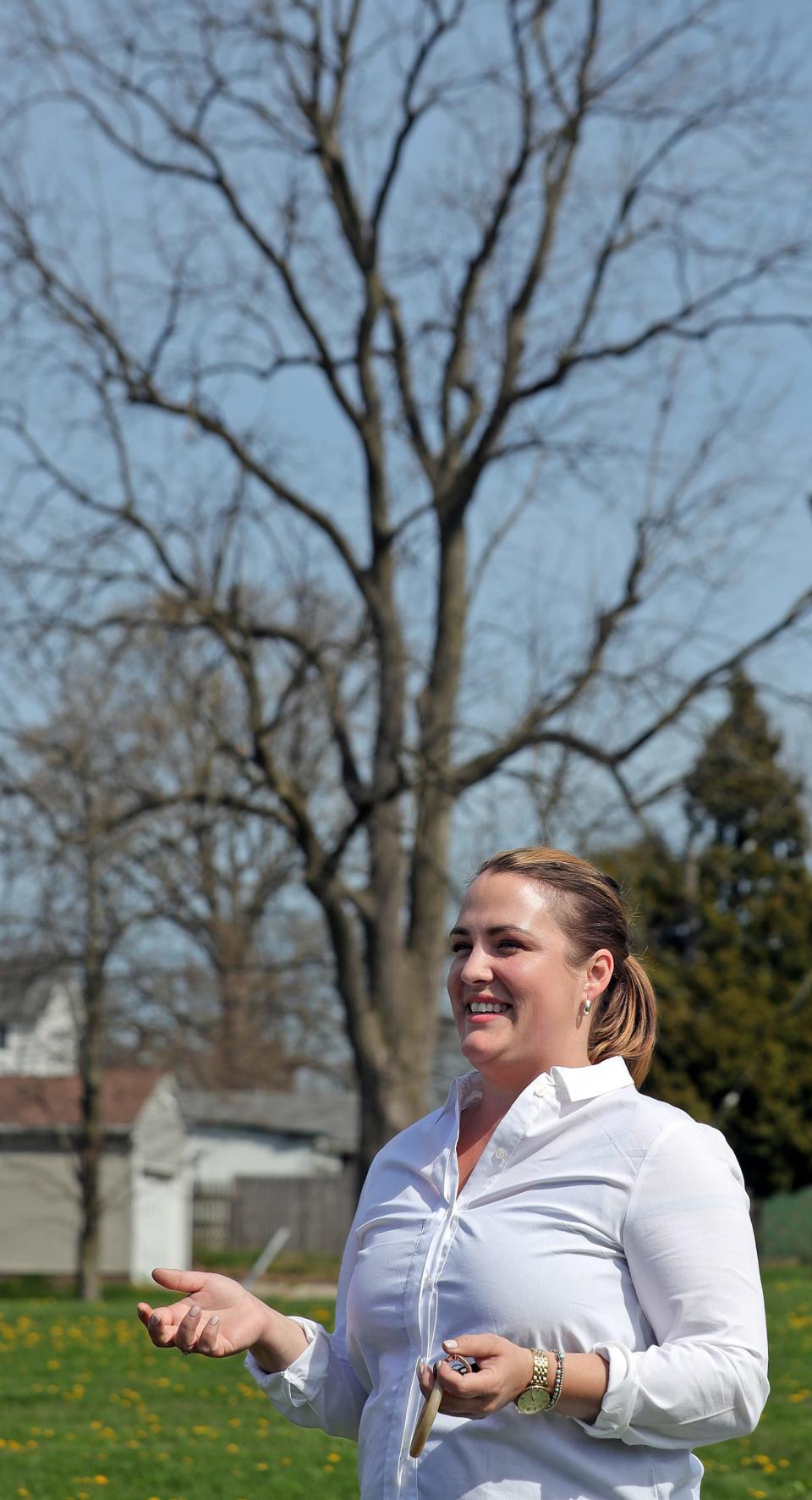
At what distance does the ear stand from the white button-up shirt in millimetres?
148

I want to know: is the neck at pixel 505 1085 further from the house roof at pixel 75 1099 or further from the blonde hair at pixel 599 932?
the house roof at pixel 75 1099

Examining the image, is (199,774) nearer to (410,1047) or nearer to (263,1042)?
(410,1047)

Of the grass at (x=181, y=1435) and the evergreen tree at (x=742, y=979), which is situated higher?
the evergreen tree at (x=742, y=979)

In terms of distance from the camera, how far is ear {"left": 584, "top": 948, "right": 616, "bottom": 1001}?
8.66 ft

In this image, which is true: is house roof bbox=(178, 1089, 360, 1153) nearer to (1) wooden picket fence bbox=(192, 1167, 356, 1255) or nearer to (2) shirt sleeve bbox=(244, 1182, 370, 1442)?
(1) wooden picket fence bbox=(192, 1167, 356, 1255)

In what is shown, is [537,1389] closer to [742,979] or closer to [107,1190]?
[742,979]

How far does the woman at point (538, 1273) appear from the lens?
2.27 metres

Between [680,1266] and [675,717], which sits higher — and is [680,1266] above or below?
below

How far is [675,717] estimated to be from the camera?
14.4 m

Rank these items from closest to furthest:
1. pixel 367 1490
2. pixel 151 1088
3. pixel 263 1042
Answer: pixel 367 1490
pixel 151 1088
pixel 263 1042

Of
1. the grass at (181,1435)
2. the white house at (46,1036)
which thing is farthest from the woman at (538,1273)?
the white house at (46,1036)

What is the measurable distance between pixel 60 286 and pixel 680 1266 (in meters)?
14.8

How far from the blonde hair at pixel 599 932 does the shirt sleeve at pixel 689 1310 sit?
0.32m

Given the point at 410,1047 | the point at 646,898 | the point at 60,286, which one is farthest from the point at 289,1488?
the point at 646,898
